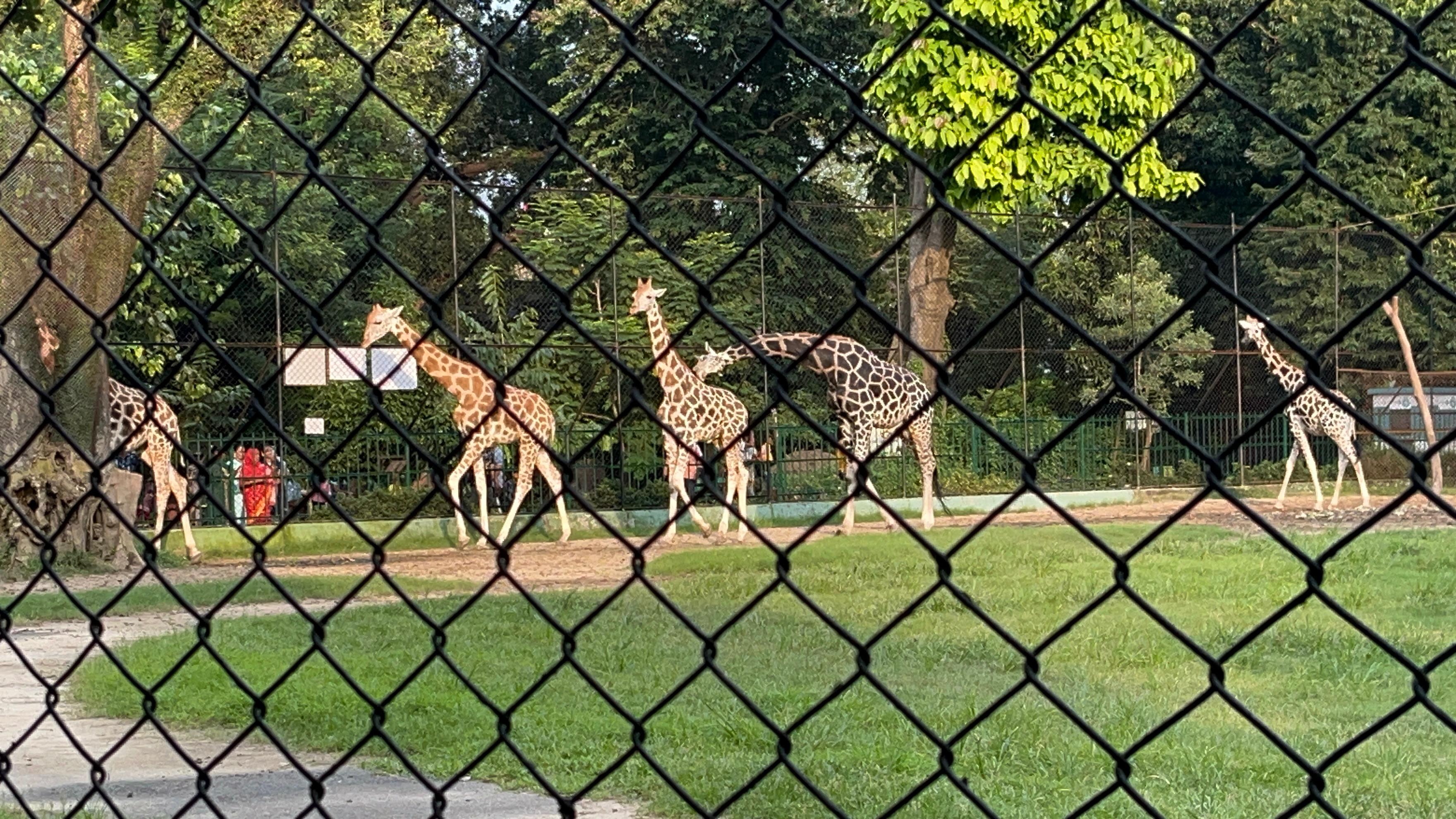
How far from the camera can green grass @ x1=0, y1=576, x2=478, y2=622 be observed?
9906 millimetres

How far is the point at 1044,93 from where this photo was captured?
15.2 metres

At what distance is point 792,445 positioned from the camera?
18703 mm

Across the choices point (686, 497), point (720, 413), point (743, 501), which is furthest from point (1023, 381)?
point (743, 501)

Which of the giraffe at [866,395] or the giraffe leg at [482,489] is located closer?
the giraffe leg at [482,489]

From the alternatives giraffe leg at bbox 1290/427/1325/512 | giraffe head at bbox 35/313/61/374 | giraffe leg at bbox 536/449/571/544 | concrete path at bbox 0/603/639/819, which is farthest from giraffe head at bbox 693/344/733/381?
concrete path at bbox 0/603/639/819

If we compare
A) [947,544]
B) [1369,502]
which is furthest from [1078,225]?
[1369,502]

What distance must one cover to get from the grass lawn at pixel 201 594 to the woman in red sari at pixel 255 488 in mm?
3761

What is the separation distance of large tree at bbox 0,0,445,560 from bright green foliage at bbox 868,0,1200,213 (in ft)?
19.2

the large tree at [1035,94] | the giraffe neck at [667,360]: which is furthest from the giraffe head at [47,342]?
the large tree at [1035,94]

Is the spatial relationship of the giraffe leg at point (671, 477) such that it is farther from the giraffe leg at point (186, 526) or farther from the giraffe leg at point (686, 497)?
the giraffe leg at point (186, 526)

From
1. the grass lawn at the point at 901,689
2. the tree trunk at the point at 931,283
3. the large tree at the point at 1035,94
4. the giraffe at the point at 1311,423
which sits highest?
the large tree at the point at 1035,94

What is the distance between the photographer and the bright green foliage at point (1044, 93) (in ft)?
48.0

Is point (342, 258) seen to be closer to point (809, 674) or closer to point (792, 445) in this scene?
point (792, 445)

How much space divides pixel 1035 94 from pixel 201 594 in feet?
27.1
